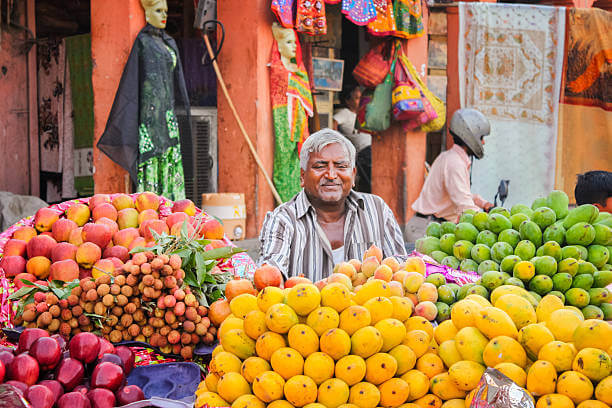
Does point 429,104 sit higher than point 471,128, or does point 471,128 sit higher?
point 429,104

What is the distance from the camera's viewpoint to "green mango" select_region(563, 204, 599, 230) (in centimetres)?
225

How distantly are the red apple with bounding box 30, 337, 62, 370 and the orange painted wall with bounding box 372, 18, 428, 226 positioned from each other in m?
5.59

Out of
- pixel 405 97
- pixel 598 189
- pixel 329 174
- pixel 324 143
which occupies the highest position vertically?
pixel 405 97

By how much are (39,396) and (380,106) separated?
550 centimetres

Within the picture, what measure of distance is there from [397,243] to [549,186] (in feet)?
10.5

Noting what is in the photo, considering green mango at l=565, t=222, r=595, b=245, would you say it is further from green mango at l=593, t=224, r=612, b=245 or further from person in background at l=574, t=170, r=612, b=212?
person in background at l=574, t=170, r=612, b=212

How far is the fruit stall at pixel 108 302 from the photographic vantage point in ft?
5.24

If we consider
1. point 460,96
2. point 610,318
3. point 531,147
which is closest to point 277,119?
point 460,96

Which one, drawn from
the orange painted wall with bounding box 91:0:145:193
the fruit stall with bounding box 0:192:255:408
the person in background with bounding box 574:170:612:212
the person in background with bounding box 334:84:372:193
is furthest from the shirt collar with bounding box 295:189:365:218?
the person in background with bounding box 334:84:372:193

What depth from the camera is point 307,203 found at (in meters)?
2.87

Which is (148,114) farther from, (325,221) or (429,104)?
(429,104)

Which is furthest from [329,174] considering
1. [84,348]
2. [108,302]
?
[84,348]

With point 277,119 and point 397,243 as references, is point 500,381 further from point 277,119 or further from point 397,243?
point 277,119

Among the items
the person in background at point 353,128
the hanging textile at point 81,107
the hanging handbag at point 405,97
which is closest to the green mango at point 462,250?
the hanging handbag at point 405,97
